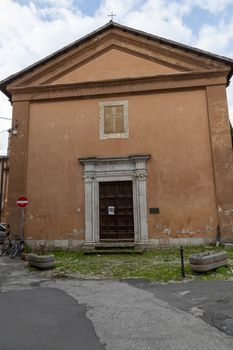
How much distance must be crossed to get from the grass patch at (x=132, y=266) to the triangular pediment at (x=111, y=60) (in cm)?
768

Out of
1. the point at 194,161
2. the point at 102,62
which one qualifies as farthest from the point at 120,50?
the point at 194,161

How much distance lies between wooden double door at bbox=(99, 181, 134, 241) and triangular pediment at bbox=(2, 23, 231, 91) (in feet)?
16.0

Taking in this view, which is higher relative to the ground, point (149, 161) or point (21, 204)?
point (149, 161)

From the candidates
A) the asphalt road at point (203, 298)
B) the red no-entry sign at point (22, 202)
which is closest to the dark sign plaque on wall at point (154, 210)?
the red no-entry sign at point (22, 202)

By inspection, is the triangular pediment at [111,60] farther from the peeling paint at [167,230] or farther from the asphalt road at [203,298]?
the asphalt road at [203,298]

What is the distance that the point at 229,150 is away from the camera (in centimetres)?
1332

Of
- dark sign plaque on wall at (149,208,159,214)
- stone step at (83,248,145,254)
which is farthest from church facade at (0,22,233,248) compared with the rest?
stone step at (83,248,145,254)

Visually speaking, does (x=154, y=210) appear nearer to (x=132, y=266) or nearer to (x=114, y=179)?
(x=114, y=179)

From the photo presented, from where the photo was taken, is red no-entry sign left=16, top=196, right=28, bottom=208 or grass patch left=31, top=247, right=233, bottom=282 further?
red no-entry sign left=16, top=196, right=28, bottom=208

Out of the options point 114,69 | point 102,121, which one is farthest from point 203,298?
point 114,69

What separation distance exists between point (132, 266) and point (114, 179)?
5127mm

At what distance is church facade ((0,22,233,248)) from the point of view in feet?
43.8

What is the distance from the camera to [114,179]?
1407cm

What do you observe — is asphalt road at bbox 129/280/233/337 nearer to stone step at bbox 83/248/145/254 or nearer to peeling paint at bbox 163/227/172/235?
stone step at bbox 83/248/145/254
